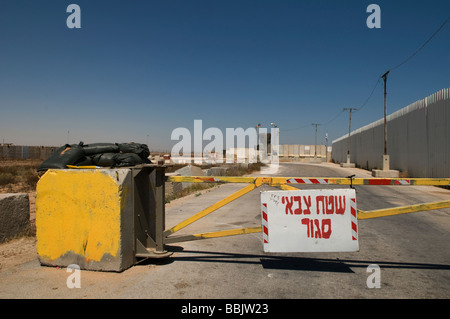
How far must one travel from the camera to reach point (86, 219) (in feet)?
13.8

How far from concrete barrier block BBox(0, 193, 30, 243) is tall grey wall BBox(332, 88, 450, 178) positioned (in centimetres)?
1909

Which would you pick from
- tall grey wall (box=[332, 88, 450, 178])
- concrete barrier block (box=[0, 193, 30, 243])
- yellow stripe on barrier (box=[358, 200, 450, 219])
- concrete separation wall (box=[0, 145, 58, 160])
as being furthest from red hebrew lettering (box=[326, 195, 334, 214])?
concrete separation wall (box=[0, 145, 58, 160])

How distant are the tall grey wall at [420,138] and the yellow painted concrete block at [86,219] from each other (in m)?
18.3

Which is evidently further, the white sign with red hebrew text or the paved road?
the white sign with red hebrew text

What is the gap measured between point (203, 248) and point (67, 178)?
96.8 inches

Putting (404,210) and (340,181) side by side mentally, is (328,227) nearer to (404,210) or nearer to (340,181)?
(340,181)

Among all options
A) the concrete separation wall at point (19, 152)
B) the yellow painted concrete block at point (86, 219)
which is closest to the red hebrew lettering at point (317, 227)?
the yellow painted concrete block at point (86, 219)

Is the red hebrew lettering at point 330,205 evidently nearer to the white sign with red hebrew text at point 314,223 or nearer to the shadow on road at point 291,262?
the white sign with red hebrew text at point 314,223

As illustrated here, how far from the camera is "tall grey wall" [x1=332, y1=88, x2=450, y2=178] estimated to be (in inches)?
689

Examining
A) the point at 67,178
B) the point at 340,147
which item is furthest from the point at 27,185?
the point at 340,147

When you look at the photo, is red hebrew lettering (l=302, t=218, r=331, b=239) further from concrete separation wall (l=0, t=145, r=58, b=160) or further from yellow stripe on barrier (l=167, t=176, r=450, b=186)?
concrete separation wall (l=0, t=145, r=58, b=160)

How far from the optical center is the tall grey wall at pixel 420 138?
57.4 ft

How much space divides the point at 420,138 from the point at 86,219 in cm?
2313
